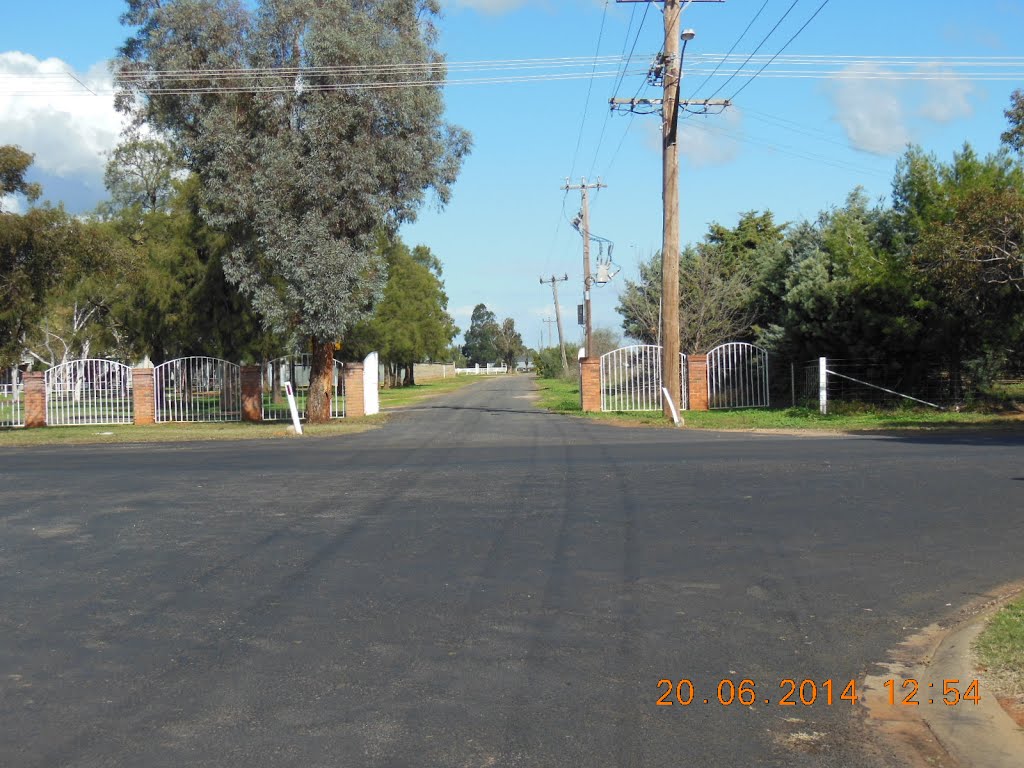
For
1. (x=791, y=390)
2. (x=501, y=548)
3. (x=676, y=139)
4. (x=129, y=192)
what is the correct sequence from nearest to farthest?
(x=501, y=548) < (x=676, y=139) < (x=791, y=390) < (x=129, y=192)

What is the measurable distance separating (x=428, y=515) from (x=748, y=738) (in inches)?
256

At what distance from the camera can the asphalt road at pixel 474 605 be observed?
4.89 meters

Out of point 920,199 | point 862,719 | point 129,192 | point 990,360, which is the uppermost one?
point 129,192

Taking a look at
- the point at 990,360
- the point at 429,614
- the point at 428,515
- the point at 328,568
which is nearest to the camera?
the point at 429,614

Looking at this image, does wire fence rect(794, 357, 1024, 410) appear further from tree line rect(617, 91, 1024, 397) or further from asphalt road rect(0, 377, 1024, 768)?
asphalt road rect(0, 377, 1024, 768)

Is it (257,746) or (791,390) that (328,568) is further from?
(791,390)

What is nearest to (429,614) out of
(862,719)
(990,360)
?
(862,719)

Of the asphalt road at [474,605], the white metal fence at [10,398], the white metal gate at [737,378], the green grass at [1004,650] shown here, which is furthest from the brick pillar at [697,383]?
the green grass at [1004,650]

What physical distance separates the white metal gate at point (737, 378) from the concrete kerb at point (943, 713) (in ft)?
87.1

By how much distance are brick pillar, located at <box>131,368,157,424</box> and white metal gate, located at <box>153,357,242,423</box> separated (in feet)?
0.58

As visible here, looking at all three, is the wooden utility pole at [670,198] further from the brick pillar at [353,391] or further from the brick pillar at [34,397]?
the brick pillar at [34,397]

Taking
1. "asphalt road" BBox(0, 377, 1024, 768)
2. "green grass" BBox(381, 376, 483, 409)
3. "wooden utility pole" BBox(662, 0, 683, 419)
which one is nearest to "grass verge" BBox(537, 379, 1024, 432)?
"wooden utility pole" BBox(662, 0, 683, 419)

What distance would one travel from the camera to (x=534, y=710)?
17.0 ft
